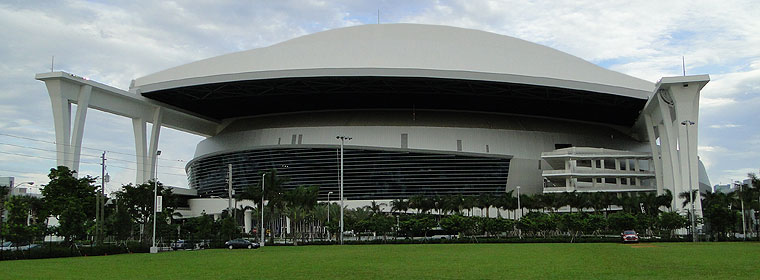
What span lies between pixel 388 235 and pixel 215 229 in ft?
60.6

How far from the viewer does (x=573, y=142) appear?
95.2m

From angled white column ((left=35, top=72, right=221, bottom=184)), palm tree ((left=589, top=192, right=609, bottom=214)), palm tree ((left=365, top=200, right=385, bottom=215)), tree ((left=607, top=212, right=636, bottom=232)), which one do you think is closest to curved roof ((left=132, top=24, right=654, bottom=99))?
angled white column ((left=35, top=72, right=221, bottom=184))

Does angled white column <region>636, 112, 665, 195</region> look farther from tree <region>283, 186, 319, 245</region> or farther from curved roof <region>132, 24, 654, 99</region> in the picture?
tree <region>283, 186, 319, 245</region>

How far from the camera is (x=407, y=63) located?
77188 millimetres

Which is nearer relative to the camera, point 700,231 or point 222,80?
point 700,231

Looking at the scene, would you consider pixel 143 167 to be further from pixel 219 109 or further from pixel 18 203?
pixel 18 203

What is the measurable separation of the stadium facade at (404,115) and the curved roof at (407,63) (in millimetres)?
207

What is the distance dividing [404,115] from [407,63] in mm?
16268

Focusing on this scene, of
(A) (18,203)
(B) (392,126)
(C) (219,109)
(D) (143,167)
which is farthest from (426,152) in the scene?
(A) (18,203)

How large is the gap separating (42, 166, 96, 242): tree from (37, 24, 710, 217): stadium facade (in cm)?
2254

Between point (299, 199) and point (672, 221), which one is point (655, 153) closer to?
point (672, 221)

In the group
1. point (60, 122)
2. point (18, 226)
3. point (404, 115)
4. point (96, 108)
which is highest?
point (404, 115)

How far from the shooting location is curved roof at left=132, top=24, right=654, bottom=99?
241ft

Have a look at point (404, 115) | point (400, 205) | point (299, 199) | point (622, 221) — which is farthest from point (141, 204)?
point (622, 221)
